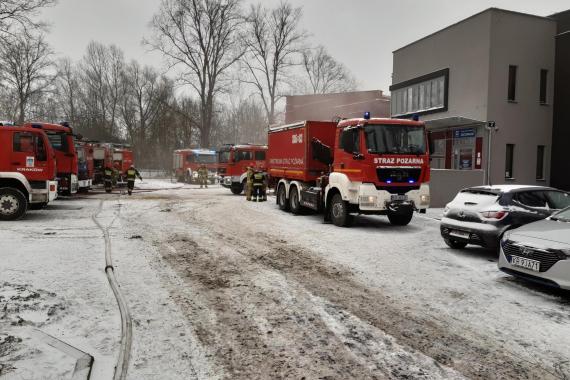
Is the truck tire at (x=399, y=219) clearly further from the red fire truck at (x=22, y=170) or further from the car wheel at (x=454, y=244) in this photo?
the red fire truck at (x=22, y=170)

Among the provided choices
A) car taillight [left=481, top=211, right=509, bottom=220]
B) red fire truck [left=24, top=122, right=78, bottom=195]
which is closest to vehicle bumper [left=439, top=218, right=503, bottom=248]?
car taillight [left=481, top=211, right=509, bottom=220]

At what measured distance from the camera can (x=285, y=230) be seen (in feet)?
37.9

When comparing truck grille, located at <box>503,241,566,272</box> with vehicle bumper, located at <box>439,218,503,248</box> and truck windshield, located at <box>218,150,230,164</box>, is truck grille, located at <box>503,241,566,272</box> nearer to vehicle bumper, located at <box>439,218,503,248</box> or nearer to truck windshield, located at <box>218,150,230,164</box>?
vehicle bumper, located at <box>439,218,503,248</box>

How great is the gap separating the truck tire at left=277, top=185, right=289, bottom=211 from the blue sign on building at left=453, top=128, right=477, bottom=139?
9.56 metres

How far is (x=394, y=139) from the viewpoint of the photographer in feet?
38.6

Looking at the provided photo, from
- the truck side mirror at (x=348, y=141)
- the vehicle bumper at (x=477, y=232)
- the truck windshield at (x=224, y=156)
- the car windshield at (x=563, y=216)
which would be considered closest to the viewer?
the car windshield at (x=563, y=216)

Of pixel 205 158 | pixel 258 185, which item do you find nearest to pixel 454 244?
pixel 258 185

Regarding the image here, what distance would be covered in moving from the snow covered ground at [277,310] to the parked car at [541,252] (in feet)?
1.01

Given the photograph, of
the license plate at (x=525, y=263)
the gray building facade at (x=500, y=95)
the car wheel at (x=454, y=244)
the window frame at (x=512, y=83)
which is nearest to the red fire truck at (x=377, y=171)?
the car wheel at (x=454, y=244)

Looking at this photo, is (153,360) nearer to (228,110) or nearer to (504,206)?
(504,206)

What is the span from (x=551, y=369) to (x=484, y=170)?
17174 millimetres

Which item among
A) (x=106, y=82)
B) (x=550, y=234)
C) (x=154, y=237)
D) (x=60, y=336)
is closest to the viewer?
(x=60, y=336)

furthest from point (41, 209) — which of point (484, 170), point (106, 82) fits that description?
point (106, 82)

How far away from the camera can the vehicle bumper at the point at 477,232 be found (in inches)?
325
